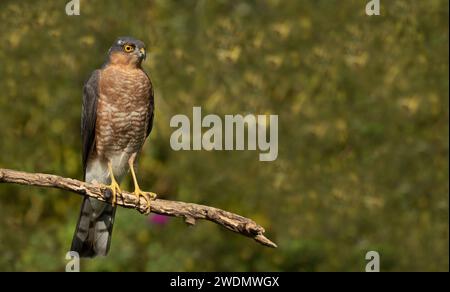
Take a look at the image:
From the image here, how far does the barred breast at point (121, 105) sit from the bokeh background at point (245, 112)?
156 cm

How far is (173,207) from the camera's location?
5.42m

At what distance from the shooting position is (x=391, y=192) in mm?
8422

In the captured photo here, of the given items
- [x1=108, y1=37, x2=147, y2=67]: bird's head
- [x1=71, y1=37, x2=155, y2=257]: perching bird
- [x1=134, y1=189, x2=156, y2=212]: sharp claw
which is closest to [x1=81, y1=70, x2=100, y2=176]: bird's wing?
[x1=71, y1=37, x2=155, y2=257]: perching bird

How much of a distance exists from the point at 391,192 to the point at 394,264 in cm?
75

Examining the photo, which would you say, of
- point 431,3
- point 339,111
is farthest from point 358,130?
point 431,3

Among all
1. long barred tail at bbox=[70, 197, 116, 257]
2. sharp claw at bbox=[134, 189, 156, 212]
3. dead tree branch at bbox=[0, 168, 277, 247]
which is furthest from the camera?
long barred tail at bbox=[70, 197, 116, 257]

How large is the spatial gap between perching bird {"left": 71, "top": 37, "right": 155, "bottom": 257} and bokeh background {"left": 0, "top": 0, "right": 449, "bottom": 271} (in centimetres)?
95

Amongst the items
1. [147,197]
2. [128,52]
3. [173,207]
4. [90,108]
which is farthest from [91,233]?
[128,52]

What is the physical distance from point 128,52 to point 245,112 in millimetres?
2164

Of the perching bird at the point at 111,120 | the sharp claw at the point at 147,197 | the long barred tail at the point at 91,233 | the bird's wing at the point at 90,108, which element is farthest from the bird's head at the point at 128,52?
the long barred tail at the point at 91,233

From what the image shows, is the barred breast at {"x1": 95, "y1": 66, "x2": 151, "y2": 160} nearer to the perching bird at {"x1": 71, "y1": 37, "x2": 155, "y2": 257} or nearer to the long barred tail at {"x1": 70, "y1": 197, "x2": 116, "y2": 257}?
the perching bird at {"x1": 71, "y1": 37, "x2": 155, "y2": 257}

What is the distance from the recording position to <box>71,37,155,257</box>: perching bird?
20.2 ft

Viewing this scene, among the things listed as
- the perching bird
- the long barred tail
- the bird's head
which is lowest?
the long barred tail

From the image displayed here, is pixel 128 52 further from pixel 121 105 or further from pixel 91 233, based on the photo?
pixel 91 233
